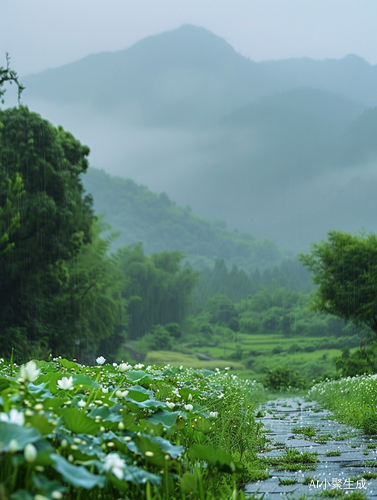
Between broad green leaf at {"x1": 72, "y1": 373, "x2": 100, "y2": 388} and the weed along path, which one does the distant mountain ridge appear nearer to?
the weed along path

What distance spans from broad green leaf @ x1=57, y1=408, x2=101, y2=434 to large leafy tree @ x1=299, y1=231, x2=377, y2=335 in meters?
14.2

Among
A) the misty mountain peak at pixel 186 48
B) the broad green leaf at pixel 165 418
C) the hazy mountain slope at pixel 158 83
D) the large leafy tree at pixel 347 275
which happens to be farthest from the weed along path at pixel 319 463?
the misty mountain peak at pixel 186 48

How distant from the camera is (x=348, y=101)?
345 ft

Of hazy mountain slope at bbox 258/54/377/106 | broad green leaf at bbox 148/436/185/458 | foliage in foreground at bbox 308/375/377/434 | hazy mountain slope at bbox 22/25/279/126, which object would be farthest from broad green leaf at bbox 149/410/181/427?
hazy mountain slope at bbox 258/54/377/106

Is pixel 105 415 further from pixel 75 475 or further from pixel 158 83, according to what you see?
pixel 158 83

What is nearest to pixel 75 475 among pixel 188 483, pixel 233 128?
pixel 188 483

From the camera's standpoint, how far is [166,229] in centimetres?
5553

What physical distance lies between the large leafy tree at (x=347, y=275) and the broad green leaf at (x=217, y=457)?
13794mm

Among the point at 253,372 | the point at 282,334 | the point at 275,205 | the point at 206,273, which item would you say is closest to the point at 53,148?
the point at 253,372

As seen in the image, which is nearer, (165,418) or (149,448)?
(149,448)

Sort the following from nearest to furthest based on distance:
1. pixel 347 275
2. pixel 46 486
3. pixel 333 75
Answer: pixel 46 486 < pixel 347 275 < pixel 333 75

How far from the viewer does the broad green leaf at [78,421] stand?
1624mm

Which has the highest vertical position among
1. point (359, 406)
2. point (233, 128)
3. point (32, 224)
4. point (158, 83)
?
point (158, 83)

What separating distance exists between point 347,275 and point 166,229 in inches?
1630
